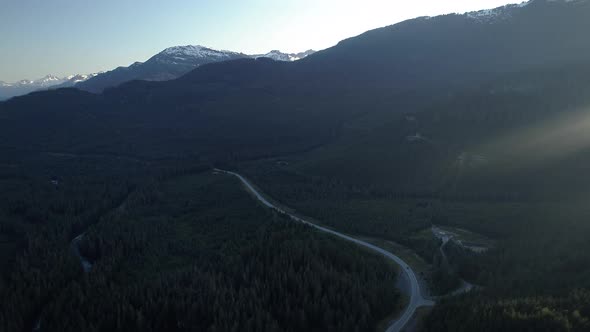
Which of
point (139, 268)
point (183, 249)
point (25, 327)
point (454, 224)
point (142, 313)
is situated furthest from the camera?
point (454, 224)

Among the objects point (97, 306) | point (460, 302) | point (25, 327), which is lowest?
point (25, 327)

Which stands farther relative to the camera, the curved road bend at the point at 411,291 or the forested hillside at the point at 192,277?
the forested hillside at the point at 192,277

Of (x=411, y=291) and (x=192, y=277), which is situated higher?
(x=192, y=277)

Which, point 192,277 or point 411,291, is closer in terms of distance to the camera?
point 411,291

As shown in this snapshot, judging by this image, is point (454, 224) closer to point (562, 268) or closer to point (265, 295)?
point (562, 268)

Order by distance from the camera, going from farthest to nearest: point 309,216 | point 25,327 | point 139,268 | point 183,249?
point 309,216 → point 183,249 → point 139,268 → point 25,327

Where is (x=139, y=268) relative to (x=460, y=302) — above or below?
below

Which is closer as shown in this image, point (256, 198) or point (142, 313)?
point (142, 313)

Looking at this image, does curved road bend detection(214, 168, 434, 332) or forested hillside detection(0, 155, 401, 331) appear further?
forested hillside detection(0, 155, 401, 331)

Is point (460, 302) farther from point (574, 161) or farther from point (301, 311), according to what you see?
point (574, 161)

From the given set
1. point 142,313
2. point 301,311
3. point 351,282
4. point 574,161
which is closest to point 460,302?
point 351,282
